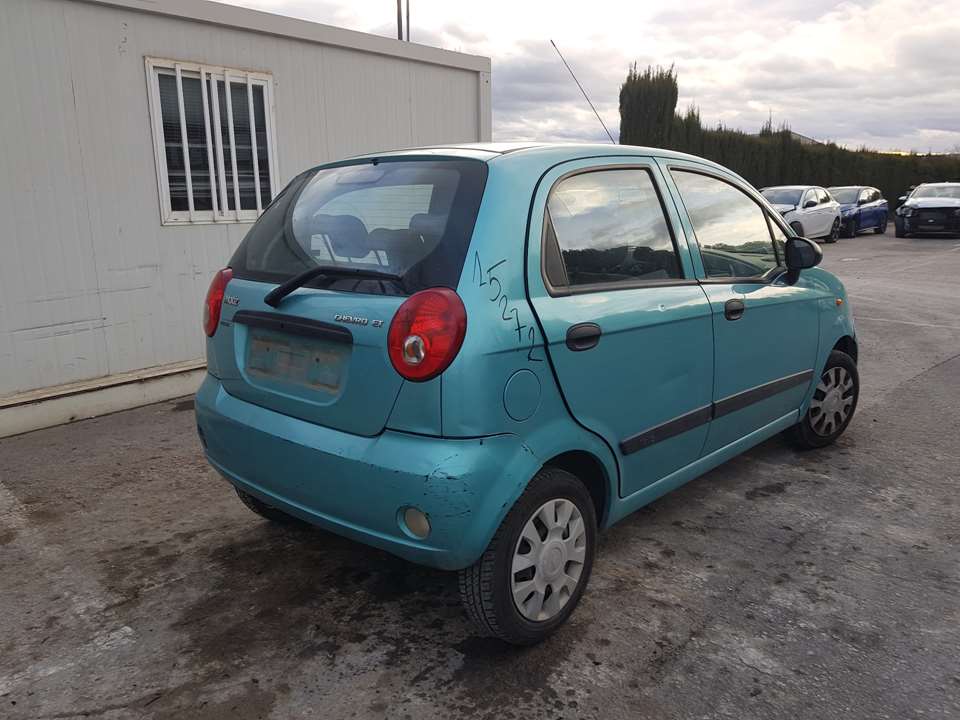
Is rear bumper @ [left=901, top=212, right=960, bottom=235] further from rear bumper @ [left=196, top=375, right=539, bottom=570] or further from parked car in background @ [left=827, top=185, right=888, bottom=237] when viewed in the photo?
rear bumper @ [left=196, top=375, right=539, bottom=570]

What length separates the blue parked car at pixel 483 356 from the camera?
231 centimetres

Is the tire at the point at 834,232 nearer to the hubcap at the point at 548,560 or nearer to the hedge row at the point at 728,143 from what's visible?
the hedge row at the point at 728,143

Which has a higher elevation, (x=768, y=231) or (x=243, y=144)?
(x=243, y=144)

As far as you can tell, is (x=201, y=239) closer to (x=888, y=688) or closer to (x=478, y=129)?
(x=478, y=129)

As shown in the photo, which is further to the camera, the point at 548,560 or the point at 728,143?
the point at 728,143

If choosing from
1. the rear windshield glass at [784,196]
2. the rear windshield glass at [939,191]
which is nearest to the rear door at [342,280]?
the rear windshield glass at [784,196]

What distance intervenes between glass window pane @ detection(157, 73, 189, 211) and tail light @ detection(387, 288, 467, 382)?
13.6ft

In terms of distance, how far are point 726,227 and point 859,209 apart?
20.5 m

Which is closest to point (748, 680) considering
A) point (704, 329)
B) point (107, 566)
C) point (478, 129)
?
point (704, 329)

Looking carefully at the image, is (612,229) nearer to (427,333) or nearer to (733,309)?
(733,309)

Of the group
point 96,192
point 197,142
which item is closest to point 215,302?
point 96,192

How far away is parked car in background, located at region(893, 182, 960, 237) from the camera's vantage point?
20.8 metres

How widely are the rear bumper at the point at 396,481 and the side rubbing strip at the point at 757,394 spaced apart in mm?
1306

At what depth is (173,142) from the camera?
570 cm
